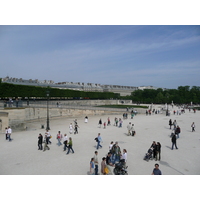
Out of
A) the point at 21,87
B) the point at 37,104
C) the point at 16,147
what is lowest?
the point at 16,147

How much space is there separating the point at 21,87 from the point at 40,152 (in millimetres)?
23978

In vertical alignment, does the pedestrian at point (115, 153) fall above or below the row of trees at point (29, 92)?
below

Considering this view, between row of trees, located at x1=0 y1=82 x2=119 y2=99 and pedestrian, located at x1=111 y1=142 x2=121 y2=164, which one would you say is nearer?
pedestrian, located at x1=111 y1=142 x2=121 y2=164

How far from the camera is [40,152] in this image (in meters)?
9.57

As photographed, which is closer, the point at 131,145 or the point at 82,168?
the point at 82,168

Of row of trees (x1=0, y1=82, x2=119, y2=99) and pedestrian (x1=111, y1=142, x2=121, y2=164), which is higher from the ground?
row of trees (x1=0, y1=82, x2=119, y2=99)

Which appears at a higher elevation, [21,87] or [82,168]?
[21,87]

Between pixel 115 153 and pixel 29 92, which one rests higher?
pixel 29 92

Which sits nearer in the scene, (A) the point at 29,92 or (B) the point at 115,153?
(B) the point at 115,153

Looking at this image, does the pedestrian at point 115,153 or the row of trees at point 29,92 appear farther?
the row of trees at point 29,92

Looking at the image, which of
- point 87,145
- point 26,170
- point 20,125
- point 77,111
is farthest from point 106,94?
point 26,170

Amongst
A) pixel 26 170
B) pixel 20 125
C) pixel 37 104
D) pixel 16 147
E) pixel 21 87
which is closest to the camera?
pixel 26 170
